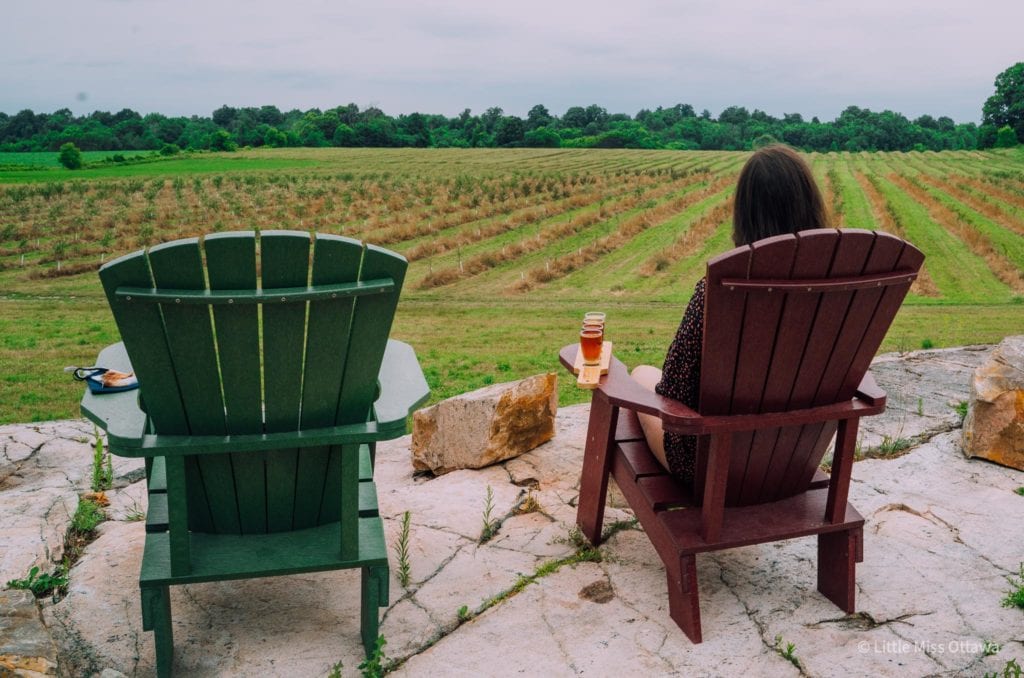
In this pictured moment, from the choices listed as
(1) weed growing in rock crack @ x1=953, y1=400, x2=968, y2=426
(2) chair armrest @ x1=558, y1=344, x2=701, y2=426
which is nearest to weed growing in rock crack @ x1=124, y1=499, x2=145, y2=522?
(2) chair armrest @ x1=558, y1=344, x2=701, y2=426

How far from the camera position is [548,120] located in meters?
56.9

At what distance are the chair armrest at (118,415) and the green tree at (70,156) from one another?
2866 cm

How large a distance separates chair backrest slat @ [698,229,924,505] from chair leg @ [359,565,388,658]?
1078mm

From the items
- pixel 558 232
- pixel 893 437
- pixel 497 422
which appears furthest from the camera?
pixel 558 232

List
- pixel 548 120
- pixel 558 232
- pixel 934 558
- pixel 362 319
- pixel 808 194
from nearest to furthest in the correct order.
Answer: pixel 362 319
pixel 808 194
pixel 934 558
pixel 558 232
pixel 548 120

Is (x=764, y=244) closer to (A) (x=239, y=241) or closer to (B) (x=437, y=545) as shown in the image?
(A) (x=239, y=241)

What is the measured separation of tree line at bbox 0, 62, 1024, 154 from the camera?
24.9 m

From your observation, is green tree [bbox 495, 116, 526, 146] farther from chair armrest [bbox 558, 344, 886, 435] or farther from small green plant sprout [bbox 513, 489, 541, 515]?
chair armrest [bbox 558, 344, 886, 435]

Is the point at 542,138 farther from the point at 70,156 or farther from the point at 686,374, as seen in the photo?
the point at 686,374

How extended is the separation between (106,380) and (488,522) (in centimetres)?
159

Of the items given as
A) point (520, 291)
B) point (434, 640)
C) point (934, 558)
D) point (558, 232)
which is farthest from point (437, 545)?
point (558, 232)

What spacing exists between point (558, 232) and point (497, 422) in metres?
15.9

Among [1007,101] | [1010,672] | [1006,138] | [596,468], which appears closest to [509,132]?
[1007,101]

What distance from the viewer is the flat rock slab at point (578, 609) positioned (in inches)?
96.8
